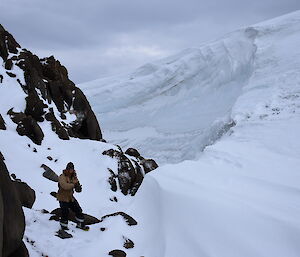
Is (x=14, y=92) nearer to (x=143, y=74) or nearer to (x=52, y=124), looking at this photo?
(x=52, y=124)

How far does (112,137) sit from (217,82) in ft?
35.5

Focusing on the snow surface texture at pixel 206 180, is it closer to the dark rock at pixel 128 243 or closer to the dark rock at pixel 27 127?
the dark rock at pixel 128 243

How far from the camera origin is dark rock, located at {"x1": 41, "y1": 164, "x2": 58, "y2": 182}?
11.0 meters

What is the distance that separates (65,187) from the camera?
6.71 meters

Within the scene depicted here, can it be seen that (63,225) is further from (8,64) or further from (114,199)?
(8,64)

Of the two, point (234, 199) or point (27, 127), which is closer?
point (234, 199)

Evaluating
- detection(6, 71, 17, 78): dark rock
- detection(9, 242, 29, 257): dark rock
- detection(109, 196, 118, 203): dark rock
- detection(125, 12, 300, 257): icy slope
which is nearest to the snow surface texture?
detection(125, 12, 300, 257): icy slope

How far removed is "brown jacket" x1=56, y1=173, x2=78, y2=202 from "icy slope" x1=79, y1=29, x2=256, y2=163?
1438 cm

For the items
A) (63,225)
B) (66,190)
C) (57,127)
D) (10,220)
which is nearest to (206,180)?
(66,190)

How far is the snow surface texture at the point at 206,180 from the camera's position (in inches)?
221

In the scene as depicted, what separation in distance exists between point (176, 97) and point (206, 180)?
83.6 ft

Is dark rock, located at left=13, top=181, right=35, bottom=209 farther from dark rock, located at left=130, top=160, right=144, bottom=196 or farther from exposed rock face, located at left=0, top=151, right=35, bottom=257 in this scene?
dark rock, located at left=130, top=160, right=144, bottom=196

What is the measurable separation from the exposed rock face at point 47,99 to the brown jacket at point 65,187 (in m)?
6.35

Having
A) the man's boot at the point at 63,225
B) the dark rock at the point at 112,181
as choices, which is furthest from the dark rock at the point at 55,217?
the dark rock at the point at 112,181
